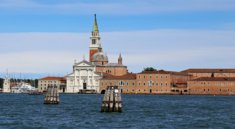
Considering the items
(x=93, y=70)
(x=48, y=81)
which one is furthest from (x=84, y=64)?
(x=48, y=81)

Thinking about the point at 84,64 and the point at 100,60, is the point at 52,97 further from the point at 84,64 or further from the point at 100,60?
the point at 100,60

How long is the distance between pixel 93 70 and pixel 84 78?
7.97 ft

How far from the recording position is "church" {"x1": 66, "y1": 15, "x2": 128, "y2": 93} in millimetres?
131250

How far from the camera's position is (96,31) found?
142 meters

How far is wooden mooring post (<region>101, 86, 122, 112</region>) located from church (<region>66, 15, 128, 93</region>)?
3534 inches

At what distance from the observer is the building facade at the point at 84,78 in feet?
430

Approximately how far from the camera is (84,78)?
13188 centimetres

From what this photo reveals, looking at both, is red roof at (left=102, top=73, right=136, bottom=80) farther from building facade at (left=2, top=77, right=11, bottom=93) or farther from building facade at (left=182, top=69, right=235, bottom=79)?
building facade at (left=2, top=77, right=11, bottom=93)

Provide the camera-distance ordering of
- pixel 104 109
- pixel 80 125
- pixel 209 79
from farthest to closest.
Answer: pixel 209 79 < pixel 104 109 < pixel 80 125

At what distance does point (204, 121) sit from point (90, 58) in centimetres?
10504

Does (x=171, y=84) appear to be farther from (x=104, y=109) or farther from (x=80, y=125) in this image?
(x=80, y=125)

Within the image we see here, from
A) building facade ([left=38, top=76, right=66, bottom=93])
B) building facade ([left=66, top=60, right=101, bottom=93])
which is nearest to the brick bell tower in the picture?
building facade ([left=38, top=76, right=66, bottom=93])

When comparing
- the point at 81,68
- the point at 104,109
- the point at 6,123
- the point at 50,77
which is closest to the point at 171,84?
the point at 81,68

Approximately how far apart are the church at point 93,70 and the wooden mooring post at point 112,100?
295 feet
